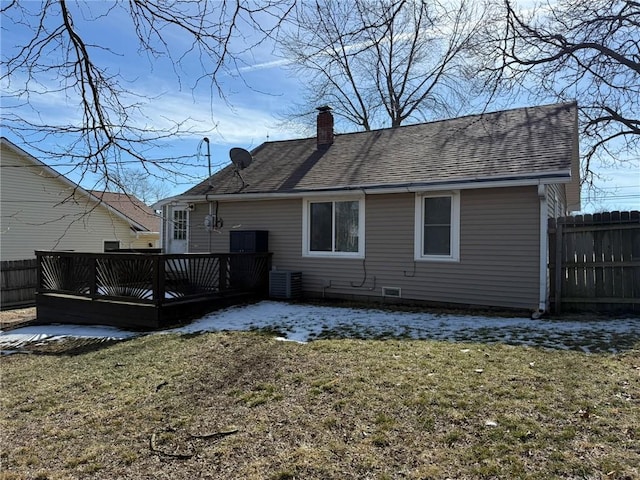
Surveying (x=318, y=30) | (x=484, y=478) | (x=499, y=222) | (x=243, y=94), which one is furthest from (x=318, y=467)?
(x=499, y=222)

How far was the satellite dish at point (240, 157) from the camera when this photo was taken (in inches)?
474

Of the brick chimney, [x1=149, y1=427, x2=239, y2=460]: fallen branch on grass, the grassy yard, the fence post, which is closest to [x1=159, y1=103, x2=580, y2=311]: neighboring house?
the fence post

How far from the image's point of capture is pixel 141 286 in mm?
8445

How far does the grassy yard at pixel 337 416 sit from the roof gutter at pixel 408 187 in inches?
134

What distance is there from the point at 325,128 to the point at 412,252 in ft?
18.3

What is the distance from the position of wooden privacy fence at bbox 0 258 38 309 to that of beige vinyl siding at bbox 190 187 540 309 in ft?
24.7

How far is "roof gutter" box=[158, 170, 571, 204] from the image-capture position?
24.4 ft

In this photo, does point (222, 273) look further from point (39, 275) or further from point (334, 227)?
point (39, 275)

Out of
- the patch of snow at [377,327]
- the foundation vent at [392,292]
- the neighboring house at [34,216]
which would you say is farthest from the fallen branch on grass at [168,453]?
the neighboring house at [34,216]

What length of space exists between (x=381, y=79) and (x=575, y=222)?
Result: 15.9m

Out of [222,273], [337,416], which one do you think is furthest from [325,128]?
[337,416]

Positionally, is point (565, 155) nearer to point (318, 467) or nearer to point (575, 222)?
point (575, 222)

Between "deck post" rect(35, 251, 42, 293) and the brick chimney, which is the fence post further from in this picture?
"deck post" rect(35, 251, 42, 293)

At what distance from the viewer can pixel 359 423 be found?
3.51 m
